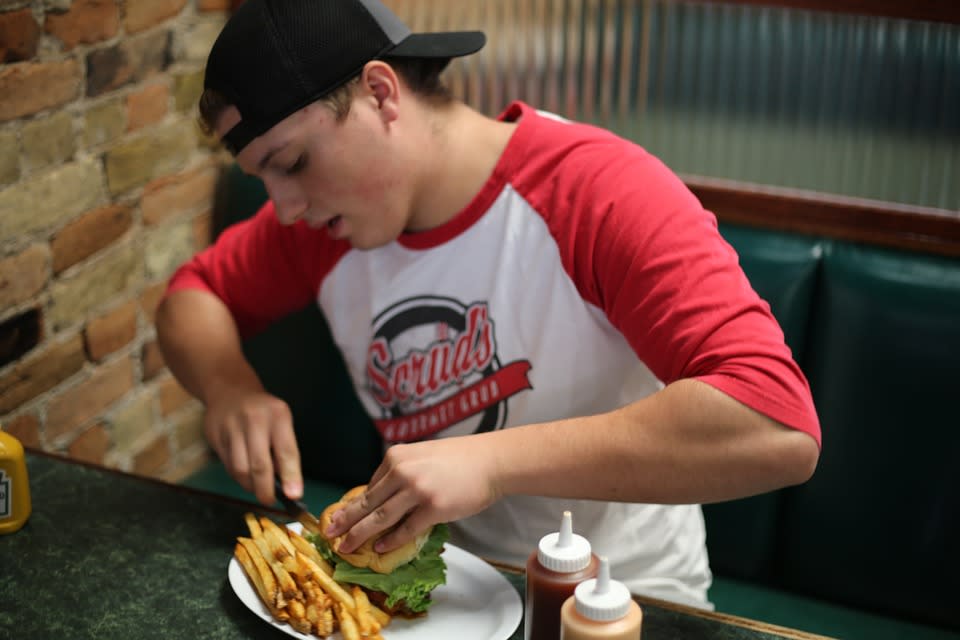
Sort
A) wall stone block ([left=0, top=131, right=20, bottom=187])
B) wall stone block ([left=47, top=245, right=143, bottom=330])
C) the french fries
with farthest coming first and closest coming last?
wall stone block ([left=47, top=245, right=143, bottom=330]) → wall stone block ([left=0, top=131, right=20, bottom=187]) → the french fries

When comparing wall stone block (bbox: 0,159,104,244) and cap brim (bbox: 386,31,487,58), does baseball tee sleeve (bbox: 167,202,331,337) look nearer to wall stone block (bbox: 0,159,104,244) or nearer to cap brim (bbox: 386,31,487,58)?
wall stone block (bbox: 0,159,104,244)

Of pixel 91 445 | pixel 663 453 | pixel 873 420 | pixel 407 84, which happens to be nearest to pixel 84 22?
pixel 407 84

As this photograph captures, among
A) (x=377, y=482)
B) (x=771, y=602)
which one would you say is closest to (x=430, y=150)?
(x=377, y=482)

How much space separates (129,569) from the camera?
1.43m

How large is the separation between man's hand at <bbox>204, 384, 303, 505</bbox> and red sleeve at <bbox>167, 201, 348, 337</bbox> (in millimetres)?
255

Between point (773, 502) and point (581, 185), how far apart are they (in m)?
0.81

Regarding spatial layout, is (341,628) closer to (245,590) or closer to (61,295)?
(245,590)

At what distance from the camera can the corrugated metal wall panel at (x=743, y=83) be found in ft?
6.52

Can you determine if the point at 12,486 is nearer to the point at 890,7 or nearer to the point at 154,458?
the point at 154,458

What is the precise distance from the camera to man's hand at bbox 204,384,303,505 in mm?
1570

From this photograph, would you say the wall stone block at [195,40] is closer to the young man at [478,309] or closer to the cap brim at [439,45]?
the young man at [478,309]

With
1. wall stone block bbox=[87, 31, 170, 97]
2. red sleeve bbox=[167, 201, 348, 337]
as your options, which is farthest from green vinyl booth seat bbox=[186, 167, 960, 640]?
wall stone block bbox=[87, 31, 170, 97]

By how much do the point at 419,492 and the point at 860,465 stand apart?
1.02m

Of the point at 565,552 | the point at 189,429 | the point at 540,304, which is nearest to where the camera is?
the point at 565,552
